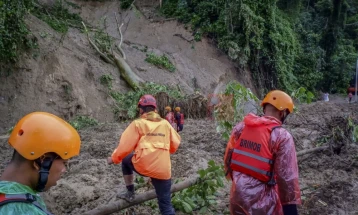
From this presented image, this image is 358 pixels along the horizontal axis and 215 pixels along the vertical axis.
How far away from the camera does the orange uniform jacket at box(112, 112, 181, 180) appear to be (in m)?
4.79

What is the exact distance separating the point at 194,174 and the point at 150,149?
2.75m

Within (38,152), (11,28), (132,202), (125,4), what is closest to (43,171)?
(38,152)

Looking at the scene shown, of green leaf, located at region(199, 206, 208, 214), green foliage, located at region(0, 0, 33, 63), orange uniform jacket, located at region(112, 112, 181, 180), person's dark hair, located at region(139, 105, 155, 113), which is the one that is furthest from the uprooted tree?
orange uniform jacket, located at region(112, 112, 181, 180)

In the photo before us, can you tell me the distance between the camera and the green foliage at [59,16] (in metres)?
20.8

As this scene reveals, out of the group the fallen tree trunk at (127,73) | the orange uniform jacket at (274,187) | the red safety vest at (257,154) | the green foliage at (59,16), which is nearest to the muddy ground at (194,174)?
the orange uniform jacket at (274,187)

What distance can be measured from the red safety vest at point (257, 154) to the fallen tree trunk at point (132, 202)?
6.09 ft

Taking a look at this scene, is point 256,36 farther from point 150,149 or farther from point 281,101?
point 281,101

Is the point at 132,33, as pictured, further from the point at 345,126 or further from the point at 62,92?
the point at 345,126

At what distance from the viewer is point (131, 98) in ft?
60.7

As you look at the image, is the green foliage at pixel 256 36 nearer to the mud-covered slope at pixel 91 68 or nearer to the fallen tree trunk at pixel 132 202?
the mud-covered slope at pixel 91 68

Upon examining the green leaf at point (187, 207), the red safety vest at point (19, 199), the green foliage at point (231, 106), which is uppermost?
the red safety vest at point (19, 199)

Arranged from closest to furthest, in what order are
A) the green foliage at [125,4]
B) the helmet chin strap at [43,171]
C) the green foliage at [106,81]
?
the helmet chin strap at [43,171] < the green foliage at [106,81] < the green foliage at [125,4]

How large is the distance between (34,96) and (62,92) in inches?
44.9

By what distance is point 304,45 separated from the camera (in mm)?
36719
